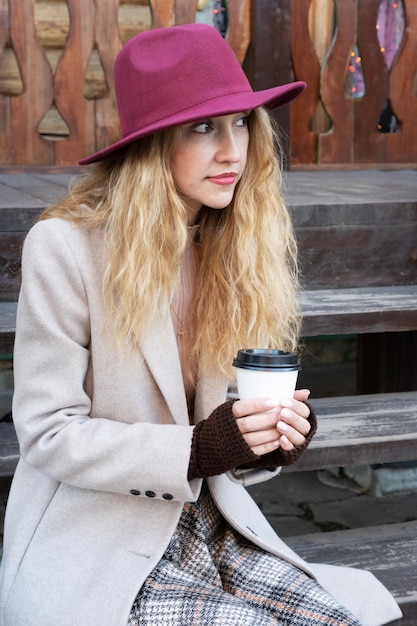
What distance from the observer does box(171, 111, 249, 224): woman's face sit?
1.85 metres

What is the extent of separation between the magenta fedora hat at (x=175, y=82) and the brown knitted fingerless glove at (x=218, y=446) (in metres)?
0.54

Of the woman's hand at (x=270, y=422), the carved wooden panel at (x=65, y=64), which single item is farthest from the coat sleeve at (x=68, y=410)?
the carved wooden panel at (x=65, y=64)

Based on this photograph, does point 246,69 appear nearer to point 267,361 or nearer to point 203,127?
point 203,127

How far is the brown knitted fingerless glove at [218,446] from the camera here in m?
1.67

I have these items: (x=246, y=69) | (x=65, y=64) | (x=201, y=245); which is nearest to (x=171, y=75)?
(x=201, y=245)

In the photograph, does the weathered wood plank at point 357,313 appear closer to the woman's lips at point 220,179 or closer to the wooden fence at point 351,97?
the woman's lips at point 220,179

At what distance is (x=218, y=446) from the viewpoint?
5.58 feet

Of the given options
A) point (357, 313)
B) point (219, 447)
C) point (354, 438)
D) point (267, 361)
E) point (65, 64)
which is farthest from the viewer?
point (65, 64)

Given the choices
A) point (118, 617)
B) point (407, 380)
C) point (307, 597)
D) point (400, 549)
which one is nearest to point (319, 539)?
point (400, 549)

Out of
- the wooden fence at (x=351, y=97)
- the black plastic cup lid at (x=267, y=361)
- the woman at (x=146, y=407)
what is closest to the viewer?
the black plastic cup lid at (x=267, y=361)

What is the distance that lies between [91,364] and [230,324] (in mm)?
310

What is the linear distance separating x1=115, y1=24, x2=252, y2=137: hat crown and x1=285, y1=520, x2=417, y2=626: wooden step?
124 centimetres

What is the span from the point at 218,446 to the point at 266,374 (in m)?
0.18

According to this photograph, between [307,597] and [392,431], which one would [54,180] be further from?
[307,597]
